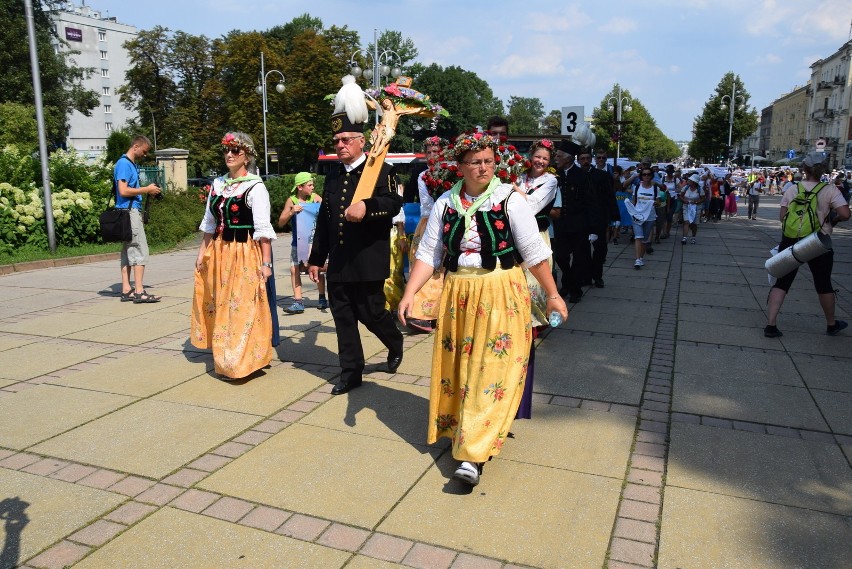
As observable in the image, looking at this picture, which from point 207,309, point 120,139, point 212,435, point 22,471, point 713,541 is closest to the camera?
point 713,541

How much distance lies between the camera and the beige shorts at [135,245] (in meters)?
8.39

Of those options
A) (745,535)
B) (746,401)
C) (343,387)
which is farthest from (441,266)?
(746,401)

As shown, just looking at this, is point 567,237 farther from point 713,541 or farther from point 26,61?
point 26,61

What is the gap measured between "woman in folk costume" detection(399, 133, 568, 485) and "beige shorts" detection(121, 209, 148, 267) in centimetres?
567

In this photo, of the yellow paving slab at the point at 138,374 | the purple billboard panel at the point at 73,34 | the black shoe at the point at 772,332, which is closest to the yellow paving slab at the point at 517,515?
the yellow paving slab at the point at 138,374

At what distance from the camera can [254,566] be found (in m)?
2.96

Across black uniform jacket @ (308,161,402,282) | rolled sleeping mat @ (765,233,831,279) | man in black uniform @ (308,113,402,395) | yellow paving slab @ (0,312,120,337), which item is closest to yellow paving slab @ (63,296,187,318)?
yellow paving slab @ (0,312,120,337)

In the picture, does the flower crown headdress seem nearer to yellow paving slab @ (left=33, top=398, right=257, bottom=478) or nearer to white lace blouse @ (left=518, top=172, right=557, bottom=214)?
yellow paving slab @ (left=33, top=398, right=257, bottom=478)

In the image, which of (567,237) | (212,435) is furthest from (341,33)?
(212,435)

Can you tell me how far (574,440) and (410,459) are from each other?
3.44ft

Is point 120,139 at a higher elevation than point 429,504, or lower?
higher

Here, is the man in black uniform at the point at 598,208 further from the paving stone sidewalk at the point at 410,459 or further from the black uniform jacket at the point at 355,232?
the black uniform jacket at the point at 355,232

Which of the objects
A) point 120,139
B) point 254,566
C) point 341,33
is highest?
point 341,33

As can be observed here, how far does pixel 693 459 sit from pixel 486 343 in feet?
4.75
